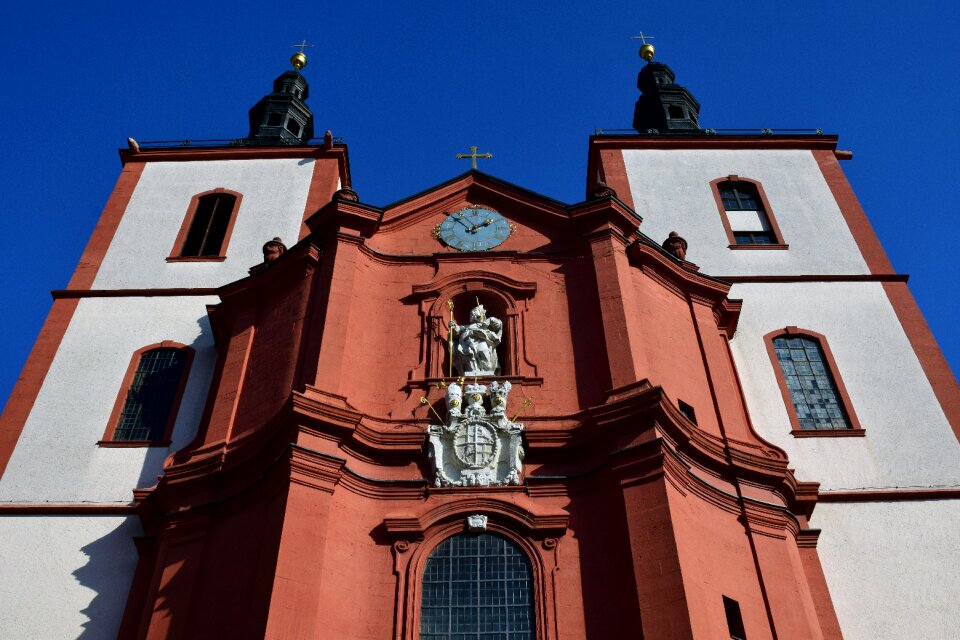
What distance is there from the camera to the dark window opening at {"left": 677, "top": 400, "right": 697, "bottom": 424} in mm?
18250

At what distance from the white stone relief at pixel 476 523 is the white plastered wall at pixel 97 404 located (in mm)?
6600

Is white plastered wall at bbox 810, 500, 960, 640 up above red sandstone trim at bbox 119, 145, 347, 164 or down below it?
below

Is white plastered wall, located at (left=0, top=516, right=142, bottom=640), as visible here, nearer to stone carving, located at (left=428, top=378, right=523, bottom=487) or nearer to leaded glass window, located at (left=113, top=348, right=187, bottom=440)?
leaded glass window, located at (left=113, top=348, right=187, bottom=440)

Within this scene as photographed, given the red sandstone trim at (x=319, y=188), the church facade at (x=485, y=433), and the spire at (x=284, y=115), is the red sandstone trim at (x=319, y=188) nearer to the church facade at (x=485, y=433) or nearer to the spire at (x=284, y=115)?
the church facade at (x=485, y=433)

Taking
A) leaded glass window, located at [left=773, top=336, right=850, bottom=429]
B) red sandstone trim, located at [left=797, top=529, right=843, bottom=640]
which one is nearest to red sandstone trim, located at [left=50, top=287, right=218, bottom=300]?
leaded glass window, located at [left=773, top=336, right=850, bottom=429]

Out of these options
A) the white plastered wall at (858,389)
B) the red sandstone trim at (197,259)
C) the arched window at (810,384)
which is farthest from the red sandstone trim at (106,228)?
the arched window at (810,384)

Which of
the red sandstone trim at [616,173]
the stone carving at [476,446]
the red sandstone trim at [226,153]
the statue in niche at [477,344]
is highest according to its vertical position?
the red sandstone trim at [226,153]

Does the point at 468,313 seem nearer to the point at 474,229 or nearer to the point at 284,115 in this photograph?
the point at 474,229

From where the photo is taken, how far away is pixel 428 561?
15.6 metres

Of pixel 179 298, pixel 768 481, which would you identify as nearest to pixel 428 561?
pixel 768 481

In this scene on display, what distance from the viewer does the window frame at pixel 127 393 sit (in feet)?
66.1

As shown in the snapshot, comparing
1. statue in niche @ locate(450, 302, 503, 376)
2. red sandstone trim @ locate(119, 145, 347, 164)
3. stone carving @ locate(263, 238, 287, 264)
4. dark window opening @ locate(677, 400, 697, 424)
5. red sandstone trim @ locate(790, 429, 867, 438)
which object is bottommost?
dark window opening @ locate(677, 400, 697, 424)

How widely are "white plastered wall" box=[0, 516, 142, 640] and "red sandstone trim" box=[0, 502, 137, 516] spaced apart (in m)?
0.09

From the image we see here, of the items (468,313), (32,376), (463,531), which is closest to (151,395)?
(32,376)
